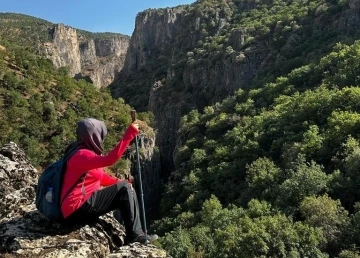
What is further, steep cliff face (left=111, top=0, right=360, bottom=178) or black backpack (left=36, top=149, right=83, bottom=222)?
steep cliff face (left=111, top=0, right=360, bottom=178)

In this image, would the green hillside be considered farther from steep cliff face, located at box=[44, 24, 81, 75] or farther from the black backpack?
steep cliff face, located at box=[44, 24, 81, 75]

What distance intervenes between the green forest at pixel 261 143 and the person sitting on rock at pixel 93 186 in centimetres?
1791

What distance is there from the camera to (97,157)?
511 cm

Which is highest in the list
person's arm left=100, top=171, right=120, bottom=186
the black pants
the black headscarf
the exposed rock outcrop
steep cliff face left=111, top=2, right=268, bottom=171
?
steep cliff face left=111, top=2, right=268, bottom=171

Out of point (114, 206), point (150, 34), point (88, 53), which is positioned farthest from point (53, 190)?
point (88, 53)

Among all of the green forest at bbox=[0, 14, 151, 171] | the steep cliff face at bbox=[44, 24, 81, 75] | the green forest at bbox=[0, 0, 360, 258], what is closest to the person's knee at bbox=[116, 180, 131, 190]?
the green forest at bbox=[0, 0, 360, 258]

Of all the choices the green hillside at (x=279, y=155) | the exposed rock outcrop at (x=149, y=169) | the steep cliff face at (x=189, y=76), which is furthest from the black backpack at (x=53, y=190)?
the steep cliff face at (x=189, y=76)

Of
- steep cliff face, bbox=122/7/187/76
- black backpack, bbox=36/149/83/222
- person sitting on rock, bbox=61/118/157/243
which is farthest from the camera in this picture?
steep cliff face, bbox=122/7/187/76

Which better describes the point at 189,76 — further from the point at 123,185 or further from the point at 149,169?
the point at 123,185

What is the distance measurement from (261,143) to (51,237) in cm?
3842

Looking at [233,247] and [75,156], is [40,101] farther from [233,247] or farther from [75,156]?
[75,156]

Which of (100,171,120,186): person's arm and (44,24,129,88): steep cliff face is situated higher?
(44,24,129,88): steep cliff face

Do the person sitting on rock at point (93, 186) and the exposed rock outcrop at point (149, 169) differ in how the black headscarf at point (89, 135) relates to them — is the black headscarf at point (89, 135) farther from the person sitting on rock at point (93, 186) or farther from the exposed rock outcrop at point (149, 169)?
the exposed rock outcrop at point (149, 169)

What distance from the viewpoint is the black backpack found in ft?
17.7
